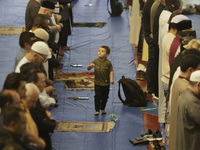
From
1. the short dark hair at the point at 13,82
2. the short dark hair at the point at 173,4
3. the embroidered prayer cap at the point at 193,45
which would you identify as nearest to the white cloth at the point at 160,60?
the short dark hair at the point at 173,4

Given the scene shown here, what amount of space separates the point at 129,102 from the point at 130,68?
2.09 meters

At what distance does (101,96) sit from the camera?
8203 mm

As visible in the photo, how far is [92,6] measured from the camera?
17375mm

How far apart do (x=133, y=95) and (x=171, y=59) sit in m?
1.77

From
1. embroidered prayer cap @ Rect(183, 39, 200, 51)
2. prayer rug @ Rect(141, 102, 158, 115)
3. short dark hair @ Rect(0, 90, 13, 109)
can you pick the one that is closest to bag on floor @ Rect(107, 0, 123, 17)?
prayer rug @ Rect(141, 102, 158, 115)

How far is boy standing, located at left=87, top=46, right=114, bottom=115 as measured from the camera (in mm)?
7840

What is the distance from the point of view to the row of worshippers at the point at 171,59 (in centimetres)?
561

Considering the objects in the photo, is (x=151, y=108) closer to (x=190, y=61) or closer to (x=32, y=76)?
(x=190, y=61)

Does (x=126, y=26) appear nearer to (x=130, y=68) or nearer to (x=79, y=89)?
(x=130, y=68)

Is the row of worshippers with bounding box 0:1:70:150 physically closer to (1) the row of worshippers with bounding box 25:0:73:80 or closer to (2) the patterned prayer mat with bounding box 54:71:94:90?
(1) the row of worshippers with bounding box 25:0:73:80

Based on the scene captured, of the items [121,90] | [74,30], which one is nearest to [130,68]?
[121,90]

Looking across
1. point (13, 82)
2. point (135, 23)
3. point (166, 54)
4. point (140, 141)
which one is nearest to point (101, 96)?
point (140, 141)

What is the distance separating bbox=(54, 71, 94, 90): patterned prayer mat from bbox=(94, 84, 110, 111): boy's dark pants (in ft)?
4.29

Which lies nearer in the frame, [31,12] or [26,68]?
[26,68]
